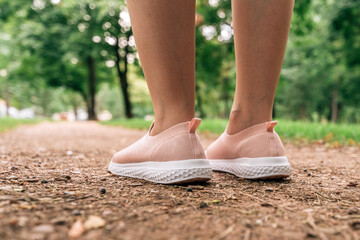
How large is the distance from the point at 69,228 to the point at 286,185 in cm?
96

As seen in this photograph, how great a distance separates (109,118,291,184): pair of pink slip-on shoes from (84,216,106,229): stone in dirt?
1.54 ft

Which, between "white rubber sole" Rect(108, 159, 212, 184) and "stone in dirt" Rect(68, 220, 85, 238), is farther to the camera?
"white rubber sole" Rect(108, 159, 212, 184)

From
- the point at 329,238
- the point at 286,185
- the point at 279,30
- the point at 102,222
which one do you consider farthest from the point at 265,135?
the point at 102,222

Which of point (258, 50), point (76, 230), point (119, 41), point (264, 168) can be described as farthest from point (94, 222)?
point (119, 41)

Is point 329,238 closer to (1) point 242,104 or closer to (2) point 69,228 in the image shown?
(2) point 69,228

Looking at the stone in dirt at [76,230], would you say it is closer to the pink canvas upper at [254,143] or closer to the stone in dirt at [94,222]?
the stone in dirt at [94,222]

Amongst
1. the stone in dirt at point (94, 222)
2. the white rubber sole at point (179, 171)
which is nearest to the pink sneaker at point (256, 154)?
the white rubber sole at point (179, 171)

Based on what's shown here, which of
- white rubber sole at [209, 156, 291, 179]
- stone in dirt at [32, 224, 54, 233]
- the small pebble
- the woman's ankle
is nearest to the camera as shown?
stone in dirt at [32, 224, 54, 233]

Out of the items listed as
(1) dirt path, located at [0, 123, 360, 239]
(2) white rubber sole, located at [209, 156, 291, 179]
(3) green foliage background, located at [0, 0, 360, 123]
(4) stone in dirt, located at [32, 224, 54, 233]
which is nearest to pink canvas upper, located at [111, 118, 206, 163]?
(1) dirt path, located at [0, 123, 360, 239]

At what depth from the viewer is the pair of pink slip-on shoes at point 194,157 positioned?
4.00 ft

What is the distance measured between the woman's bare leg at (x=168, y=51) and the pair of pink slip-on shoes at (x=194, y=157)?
0.09 m

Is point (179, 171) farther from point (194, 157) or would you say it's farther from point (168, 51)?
point (168, 51)

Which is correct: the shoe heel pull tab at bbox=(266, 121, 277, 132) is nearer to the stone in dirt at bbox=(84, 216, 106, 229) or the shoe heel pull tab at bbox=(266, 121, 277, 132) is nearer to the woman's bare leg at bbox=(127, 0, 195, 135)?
the woman's bare leg at bbox=(127, 0, 195, 135)

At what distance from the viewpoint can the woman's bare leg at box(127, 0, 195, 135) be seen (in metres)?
1.17
